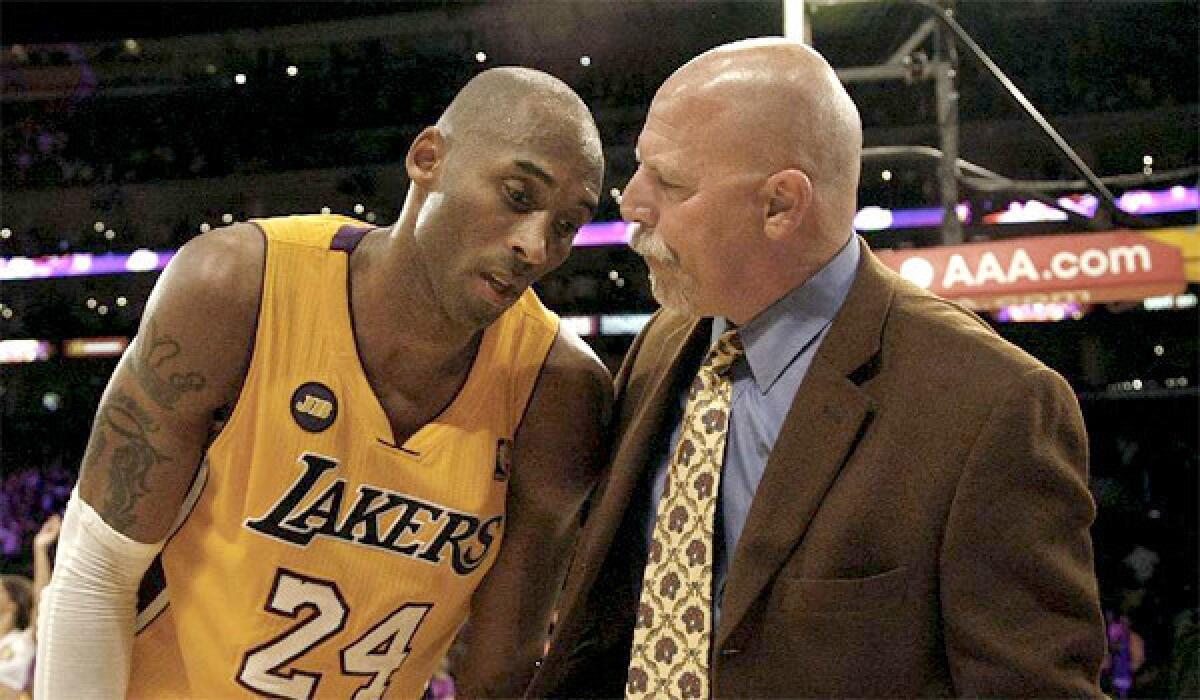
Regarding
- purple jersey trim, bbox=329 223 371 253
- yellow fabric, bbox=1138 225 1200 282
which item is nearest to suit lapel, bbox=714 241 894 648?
purple jersey trim, bbox=329 223 371 253

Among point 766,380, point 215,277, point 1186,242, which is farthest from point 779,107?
point 1186,242

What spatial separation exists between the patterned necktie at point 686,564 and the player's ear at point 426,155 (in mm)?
536

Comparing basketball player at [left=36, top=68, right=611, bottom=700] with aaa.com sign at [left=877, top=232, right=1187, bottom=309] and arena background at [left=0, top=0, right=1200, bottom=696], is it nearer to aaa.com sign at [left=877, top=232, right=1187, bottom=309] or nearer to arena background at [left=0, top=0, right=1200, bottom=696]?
arena background at [left=0, top=0, right=1200, bottom=696]

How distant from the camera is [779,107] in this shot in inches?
64.1

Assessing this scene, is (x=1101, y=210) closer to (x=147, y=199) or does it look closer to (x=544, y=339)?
(x=544, y=339)

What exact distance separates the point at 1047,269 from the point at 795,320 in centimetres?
253

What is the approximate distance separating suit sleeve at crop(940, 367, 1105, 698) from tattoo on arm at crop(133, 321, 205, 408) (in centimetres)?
105

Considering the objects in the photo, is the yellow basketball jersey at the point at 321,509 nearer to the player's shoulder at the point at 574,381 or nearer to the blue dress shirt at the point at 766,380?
the player's shoulder at the point at 574,381

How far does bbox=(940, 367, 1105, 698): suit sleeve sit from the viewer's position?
1.39m

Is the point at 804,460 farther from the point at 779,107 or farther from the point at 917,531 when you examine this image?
the point at 779,107

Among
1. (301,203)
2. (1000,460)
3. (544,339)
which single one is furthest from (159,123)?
(1000,460)

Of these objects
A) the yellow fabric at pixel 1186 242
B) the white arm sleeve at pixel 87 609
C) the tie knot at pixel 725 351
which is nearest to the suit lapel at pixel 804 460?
the tie knot at pixel 725 351

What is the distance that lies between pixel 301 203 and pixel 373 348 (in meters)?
2.08

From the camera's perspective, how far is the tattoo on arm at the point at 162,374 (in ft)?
5.81
